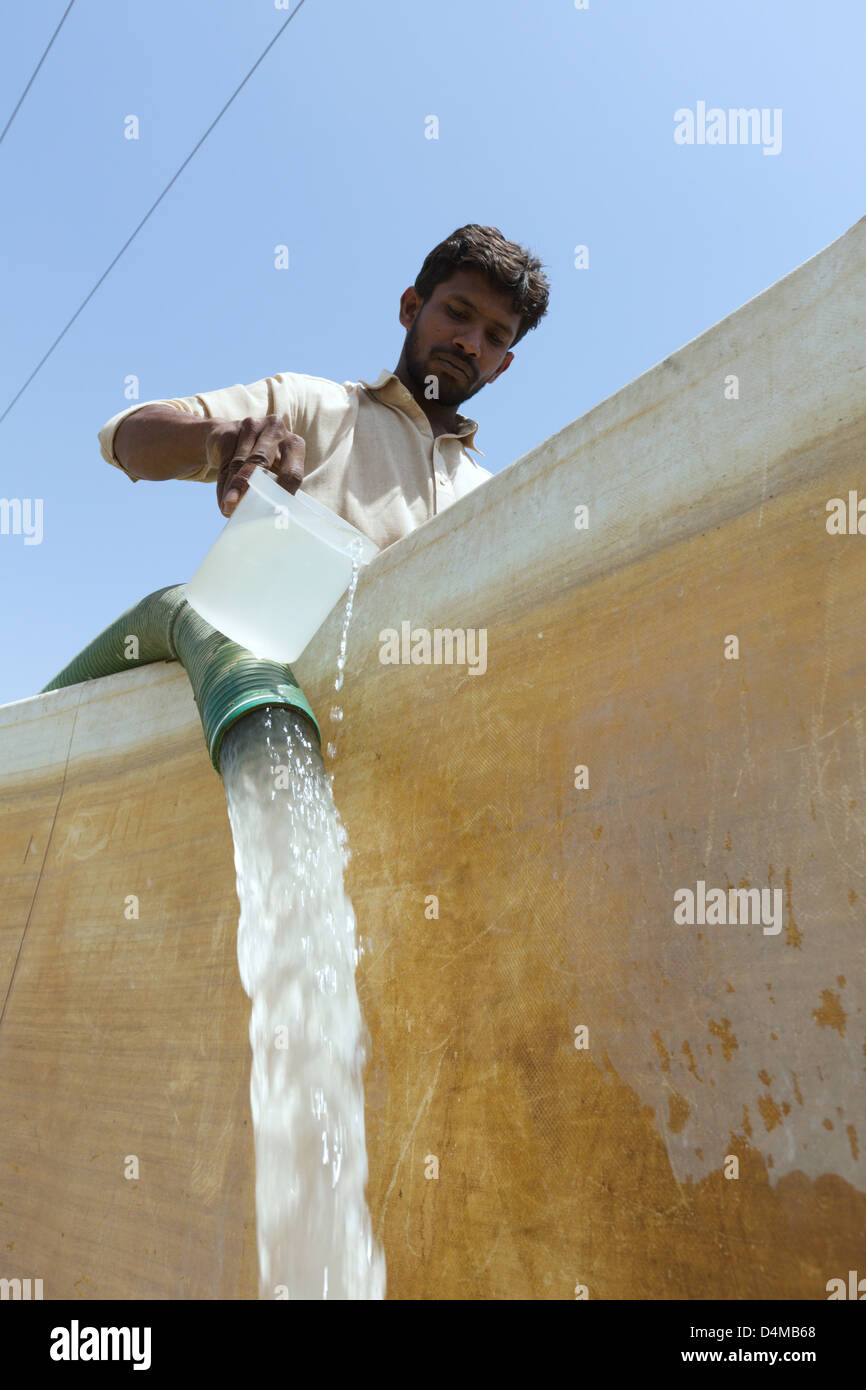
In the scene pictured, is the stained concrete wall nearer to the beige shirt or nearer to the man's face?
the beige shirt

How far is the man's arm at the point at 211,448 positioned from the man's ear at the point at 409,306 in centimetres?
103

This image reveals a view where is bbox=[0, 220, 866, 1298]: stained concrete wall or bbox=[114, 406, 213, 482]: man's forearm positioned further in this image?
bbox=[114, 406, 213, 482]: man's forearm

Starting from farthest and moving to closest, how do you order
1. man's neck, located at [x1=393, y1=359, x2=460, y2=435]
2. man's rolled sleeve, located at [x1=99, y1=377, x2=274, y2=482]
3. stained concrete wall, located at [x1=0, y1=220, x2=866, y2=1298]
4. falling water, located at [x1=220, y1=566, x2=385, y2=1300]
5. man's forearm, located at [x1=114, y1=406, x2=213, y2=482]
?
man's neck, located at [x1=393, y1=359, x2=460, y2=435], man's rolled sleeve, located at [x1=99, y1=377, x2=274, y2=482], man's forearm, located at [x1=114, y1=406, x2=213, y2=482], falling water, located at [x1=220, y1=566, x2=385, y2=1300], stained concrete wall, located at [x1=0, y1=220, x2=866, y2=1298]

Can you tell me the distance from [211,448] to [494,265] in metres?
1.18

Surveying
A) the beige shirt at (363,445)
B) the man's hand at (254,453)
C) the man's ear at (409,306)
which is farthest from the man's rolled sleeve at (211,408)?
the man's ear at (409,306)

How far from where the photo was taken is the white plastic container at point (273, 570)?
1480 mm

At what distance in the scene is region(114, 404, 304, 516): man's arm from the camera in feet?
5.03

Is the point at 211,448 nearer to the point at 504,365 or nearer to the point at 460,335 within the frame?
the point at 460,335

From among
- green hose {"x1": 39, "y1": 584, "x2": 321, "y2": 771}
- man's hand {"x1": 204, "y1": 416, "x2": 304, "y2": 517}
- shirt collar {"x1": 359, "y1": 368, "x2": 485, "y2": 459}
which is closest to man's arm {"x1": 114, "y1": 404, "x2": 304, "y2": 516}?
man's hand {"x1": 204, "y1": 416, "x2": 304, "y2": 517}

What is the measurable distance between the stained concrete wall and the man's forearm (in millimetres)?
404

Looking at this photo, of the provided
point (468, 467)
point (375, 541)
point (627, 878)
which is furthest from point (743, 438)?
point (468, 467)

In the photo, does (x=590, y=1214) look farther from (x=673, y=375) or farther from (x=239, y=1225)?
(x=673, y=375)
